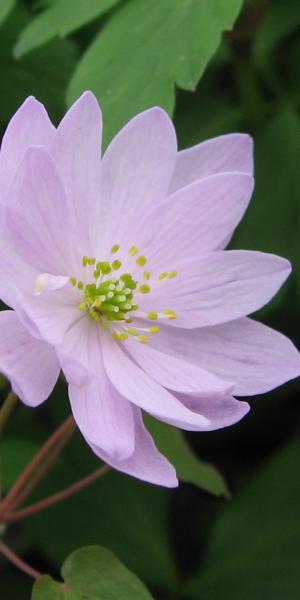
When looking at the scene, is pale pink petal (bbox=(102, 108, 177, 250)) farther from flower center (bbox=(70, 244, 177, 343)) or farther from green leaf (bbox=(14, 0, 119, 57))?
green leaf (bbox=(14, 0, 119, 57))

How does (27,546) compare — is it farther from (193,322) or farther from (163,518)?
(193,322)

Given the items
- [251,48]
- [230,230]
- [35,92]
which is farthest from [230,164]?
[251,48]

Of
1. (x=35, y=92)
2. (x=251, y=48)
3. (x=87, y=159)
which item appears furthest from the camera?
(x=251, y=48)

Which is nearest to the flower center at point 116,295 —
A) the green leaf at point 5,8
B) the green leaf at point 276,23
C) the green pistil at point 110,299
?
the green pistil at point 110,299

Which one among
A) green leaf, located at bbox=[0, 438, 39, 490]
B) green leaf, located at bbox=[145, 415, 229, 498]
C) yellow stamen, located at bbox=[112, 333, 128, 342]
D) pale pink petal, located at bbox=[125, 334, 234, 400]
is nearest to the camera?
pale pink petal, located at bbox=[125, 334, 234, 400]

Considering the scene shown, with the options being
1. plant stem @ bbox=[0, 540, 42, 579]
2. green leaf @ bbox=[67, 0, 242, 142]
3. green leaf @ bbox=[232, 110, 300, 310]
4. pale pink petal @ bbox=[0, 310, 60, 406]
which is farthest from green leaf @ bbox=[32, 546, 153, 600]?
green leaf @ bbox=[232, 110, 300, 310]

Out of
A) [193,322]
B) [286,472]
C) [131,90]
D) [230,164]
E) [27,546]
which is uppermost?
[131,90]

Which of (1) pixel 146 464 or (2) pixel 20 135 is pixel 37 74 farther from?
(1) pixel 146 464
